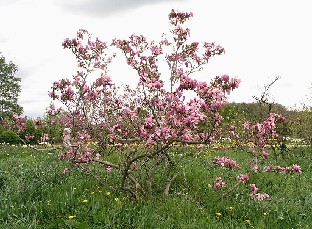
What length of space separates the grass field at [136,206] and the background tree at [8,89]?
3962cm

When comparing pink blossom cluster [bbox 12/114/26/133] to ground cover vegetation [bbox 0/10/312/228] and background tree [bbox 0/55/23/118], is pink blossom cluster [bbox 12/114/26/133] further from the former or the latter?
background tree [bbox 0/55/23/118]

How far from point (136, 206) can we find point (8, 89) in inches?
1739

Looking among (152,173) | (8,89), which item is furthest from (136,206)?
(8,89)

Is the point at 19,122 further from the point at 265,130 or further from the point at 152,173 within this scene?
the point at 265,130

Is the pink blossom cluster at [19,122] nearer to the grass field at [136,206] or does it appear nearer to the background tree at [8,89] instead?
the grass field at [136,206]

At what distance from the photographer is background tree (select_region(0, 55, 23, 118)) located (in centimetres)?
4550

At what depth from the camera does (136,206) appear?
6273 millimetres

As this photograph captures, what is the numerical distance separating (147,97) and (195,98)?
2092 mm

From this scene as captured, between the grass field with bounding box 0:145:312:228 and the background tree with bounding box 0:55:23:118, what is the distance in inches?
1560

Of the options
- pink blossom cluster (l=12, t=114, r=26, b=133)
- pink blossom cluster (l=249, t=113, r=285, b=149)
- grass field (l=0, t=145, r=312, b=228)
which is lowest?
grass field (l=0, t=145, r=312, b=228)

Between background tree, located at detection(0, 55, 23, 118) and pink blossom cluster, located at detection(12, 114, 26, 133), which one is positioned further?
background tree, located at detection(0, 55, 23, 118)

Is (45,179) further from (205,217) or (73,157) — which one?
(205,217)

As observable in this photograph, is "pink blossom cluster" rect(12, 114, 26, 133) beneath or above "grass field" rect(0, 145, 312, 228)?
above

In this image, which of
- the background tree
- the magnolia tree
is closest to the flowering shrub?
the magnolia tree
